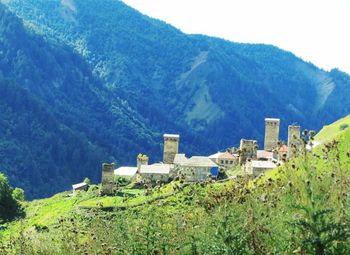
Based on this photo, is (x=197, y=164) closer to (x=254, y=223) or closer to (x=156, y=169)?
(x=156, y=169)

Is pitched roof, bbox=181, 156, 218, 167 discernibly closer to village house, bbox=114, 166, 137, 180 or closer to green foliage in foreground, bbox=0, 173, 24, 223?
village house, bbox=114, 166, 137, 180

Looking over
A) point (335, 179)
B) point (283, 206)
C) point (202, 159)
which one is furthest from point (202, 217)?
point (202, 159)

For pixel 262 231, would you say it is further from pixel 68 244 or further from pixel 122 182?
pixel 122 182

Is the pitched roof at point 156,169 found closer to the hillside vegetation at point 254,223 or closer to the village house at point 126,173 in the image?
the village house at point 126,173

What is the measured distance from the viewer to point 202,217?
56.7 ft

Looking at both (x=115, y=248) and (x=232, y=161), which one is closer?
(x=115, y=248)

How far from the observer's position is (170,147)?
275ft

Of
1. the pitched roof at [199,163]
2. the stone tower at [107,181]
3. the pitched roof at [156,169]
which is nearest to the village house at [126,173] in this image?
the pitched roof at [156,169]

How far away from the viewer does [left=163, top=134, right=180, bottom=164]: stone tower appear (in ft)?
272

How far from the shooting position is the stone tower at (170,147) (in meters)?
83.0

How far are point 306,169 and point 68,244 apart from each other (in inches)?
294

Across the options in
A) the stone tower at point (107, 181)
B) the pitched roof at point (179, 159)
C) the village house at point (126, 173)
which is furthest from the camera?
the village house at point (126, 173)

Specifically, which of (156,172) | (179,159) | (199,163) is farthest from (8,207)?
(199,163)

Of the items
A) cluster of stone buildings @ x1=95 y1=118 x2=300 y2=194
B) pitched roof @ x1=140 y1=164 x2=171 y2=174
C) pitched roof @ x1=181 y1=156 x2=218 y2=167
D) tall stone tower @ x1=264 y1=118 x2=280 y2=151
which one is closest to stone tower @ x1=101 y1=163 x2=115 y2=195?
cluster of stone buildings @ x1=95 y1=118 x2=300 y2=194
